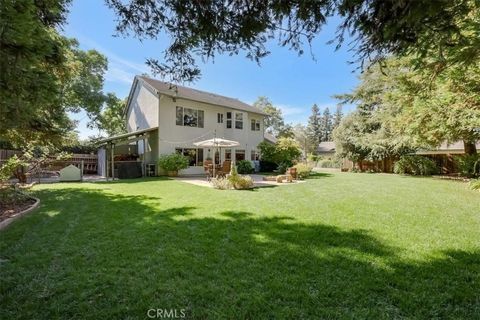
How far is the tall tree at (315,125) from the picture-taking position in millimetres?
60841

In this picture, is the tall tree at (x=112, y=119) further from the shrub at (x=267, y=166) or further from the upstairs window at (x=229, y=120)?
the shrub at (x=267, y=166)

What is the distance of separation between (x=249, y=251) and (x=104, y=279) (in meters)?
1.95

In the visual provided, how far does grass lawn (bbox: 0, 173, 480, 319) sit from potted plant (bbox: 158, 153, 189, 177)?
10.5 metres

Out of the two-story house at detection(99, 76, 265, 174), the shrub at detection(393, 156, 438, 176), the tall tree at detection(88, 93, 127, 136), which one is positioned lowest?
the shrub at detection(393, 156, 438, 176)

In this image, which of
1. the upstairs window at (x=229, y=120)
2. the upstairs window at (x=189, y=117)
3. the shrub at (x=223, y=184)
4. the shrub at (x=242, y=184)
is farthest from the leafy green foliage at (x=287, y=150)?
the shrub at (x=223, y=184)

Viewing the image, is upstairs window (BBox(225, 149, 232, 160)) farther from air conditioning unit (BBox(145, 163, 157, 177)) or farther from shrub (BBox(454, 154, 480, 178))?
shrub (BBox(454, 154, 480, 178))

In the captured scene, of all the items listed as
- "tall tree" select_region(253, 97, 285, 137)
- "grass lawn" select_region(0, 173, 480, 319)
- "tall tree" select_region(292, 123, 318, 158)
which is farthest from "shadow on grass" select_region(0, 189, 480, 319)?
"tall tree" select_region(292, 123, 318, 158)

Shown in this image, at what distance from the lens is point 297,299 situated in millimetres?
2801

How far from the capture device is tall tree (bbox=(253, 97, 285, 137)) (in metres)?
49.0

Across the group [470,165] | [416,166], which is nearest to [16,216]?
[470,165]

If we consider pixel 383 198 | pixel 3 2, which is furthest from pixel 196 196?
pixel 3 2

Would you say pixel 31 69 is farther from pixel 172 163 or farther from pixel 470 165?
pixel 470 165

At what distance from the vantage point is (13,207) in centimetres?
742

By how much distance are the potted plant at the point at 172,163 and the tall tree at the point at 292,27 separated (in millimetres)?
14402
